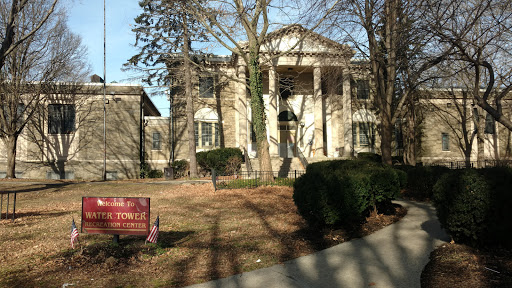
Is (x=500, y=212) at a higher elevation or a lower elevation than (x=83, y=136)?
lower

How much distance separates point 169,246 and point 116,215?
4.29 ft

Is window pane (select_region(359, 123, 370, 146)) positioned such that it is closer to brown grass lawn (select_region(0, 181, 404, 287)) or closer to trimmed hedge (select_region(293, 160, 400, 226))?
brown grass lawn (select_region(0, 181, 404, 287))

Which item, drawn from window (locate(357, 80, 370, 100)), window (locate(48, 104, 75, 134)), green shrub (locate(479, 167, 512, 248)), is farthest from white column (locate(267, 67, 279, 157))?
green shrub (locate(479, 167, 512, 248))

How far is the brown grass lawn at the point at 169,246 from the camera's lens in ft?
19.1

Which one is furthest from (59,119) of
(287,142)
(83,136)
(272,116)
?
(287,142)

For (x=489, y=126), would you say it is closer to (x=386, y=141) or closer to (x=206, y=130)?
(x=386, y=141)

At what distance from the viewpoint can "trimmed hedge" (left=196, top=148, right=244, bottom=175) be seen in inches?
1008

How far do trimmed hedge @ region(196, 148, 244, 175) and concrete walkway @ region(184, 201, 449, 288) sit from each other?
17.9 meters

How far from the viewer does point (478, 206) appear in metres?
6.04

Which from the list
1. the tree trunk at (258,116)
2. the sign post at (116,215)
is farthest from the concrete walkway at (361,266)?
the tree trunk at (258,116)

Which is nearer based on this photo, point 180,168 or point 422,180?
point 422,180

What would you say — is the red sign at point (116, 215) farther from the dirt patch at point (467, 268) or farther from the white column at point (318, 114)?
the white column at point (318, 114)

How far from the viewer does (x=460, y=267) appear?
570 centimetres

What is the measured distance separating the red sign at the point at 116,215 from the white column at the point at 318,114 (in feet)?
78.9
